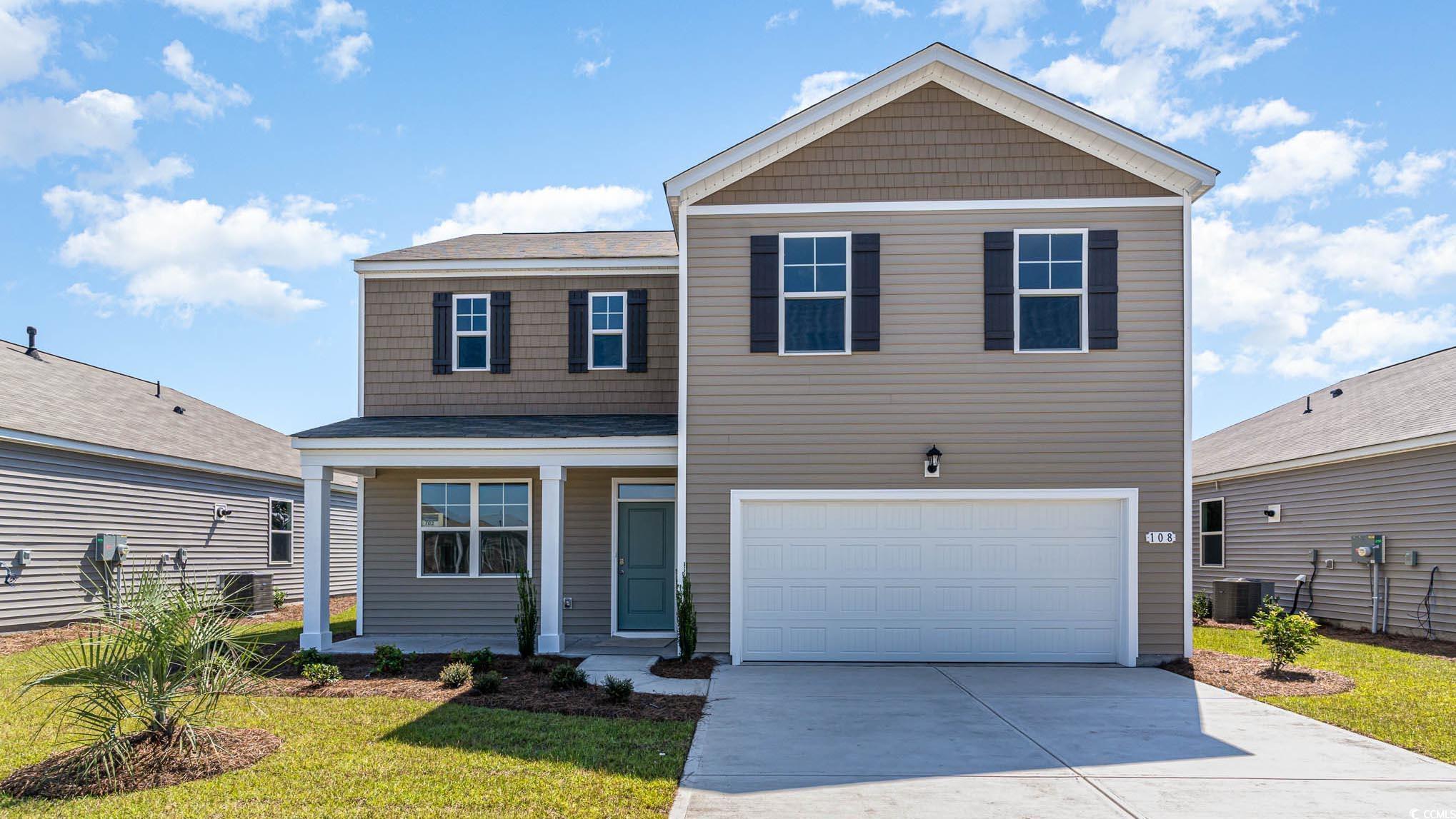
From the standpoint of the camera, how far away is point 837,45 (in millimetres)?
12219

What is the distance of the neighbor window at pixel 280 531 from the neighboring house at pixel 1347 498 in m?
18.6

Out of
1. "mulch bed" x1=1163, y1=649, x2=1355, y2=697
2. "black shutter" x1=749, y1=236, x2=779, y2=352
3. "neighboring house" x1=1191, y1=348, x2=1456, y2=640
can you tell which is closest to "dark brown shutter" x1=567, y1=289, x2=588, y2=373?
"black shutter" x1=749, y1=236, x2=779, y2=352

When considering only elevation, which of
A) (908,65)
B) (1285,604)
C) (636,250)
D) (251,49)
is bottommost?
(1285,604)

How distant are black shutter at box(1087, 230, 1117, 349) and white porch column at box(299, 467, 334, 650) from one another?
31.3ft

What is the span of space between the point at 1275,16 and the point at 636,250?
924cm

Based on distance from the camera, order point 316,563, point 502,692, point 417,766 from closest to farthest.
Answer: point 417,766, point 502,692, point 316,563

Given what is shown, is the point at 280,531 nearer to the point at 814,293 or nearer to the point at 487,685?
the point at 487,685

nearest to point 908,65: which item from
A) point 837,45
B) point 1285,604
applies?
point 837,45

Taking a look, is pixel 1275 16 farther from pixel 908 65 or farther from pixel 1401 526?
pixel 1401 526

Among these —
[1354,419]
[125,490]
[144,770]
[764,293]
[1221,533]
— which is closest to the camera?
[144,770]

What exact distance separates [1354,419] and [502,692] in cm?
1444

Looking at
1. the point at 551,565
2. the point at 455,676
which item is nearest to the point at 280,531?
the point at 551,565

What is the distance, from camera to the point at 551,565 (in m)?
11.8

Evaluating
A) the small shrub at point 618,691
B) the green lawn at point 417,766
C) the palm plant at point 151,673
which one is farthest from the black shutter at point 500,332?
the palm plant at point 151,673
